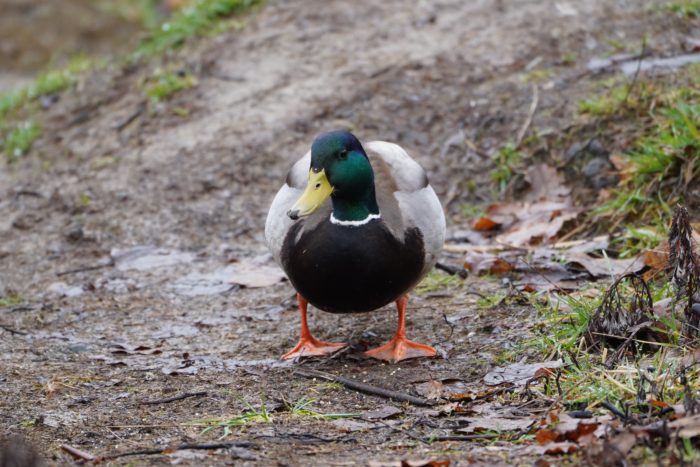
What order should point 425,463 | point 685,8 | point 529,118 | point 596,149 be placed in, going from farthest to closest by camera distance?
1. point 685,8
2. point 529,118
3. point 596,149
4. point 425,463

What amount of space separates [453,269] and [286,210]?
3.96ft

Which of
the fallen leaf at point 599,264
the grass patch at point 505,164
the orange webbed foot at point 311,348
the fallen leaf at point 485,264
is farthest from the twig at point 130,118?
the fallen leaf at point 599,264

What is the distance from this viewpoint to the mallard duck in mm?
3990

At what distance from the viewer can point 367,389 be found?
3811 millimetres

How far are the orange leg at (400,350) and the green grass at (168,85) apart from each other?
3673mm

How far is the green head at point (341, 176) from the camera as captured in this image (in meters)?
4.07

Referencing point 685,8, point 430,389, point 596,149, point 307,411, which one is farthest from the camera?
point 685,8

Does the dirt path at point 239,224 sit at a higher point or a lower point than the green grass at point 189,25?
lower

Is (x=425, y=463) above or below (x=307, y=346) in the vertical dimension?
above

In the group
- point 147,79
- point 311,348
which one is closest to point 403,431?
point 311,348

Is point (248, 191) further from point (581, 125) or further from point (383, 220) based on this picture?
point (383, 220)

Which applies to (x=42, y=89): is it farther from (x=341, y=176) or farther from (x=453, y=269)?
(x=341, y=176)

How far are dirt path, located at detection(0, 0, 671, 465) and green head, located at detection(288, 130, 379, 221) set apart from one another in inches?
27.0

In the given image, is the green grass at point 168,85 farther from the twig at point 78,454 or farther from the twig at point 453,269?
the twig at point 78,454
